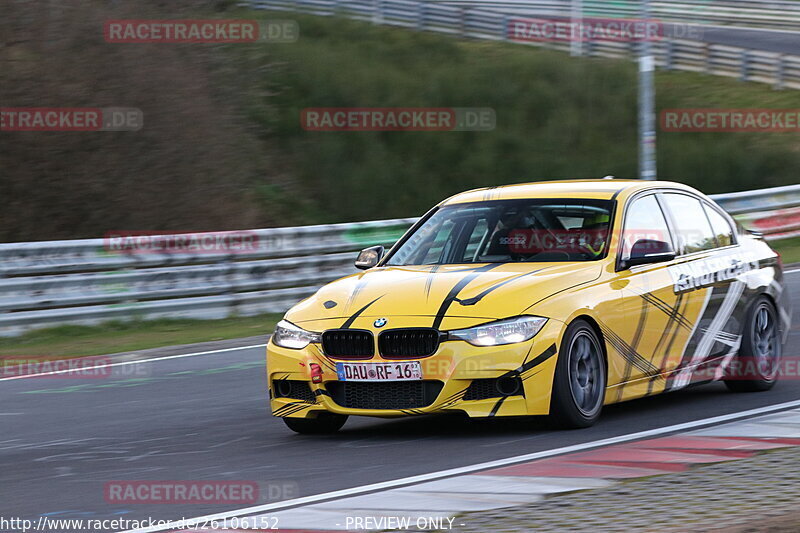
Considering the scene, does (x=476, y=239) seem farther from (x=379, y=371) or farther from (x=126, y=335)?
(x=126, y=335)

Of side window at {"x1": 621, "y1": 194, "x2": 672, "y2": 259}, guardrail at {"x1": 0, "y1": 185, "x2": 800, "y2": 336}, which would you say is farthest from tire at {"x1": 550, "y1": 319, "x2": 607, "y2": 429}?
guardrail at {"x1": 0, "y1": 185, "x2": 800, "y2": 336}

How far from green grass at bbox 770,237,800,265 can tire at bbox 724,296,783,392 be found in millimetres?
9798

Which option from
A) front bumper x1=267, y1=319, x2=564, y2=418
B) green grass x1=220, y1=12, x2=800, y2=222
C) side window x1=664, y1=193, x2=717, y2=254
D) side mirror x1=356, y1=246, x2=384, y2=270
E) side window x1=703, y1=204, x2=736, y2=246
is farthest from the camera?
green grass x1=220, y1=12, x2=800, y2=222

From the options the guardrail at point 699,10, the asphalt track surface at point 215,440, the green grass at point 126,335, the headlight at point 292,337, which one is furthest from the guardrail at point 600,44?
the headlight at point 292,337

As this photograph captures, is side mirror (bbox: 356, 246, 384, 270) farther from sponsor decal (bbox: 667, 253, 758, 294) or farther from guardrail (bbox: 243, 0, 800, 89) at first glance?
guardrail (bbox: 243, 0, 800, 89)

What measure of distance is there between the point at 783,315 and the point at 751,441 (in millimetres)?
3059

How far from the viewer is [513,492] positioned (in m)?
6.33

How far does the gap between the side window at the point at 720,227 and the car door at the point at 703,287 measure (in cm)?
1

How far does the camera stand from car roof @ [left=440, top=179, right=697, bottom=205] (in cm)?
915

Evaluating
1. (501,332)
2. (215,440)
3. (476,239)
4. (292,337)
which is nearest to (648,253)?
(476,239)

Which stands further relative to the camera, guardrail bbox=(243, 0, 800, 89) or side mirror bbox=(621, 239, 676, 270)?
guardrail bbox=(243, 0, 800, 89)

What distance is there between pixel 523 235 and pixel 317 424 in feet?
6.01

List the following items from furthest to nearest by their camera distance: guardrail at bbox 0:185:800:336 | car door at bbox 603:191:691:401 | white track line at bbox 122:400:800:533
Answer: guardrail at bbox 0:185:800:336
car door at bbox 603:191:691:401
white track line at bbox 122:400:800:533

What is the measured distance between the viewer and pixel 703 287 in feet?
30.7
